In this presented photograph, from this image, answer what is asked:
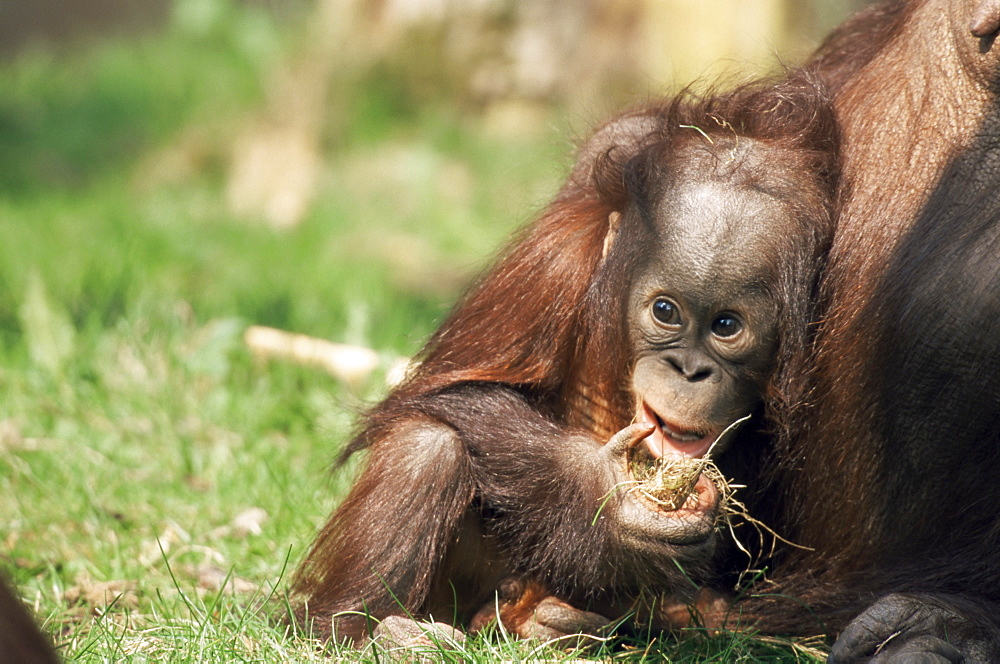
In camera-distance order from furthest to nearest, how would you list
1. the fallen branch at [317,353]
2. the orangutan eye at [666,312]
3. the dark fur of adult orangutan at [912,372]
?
the fallen branch at [317,353]
the orangutan eye at [666,312]
the dark fur of adult orangutan at [912,372]

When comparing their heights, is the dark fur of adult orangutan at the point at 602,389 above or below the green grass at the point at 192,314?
above

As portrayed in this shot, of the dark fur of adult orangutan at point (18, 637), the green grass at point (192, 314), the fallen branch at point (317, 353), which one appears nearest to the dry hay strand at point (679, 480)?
the green grass at point (192, 314)

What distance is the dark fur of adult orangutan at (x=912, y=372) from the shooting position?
2.72m

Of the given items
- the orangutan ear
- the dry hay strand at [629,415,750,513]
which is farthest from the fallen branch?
the dry hay strand at [629,415,750,513]

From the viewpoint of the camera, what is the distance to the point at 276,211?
340 inches

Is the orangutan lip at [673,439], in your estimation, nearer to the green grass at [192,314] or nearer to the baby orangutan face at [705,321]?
the baby orangutan face at [705,321]

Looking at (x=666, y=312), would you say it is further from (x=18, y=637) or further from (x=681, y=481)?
(x=18, y=637)

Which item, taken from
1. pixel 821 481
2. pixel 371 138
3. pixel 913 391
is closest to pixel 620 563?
pixel 821 481

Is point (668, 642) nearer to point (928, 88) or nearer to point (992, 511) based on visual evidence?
point (992, 511)

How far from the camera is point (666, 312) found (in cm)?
299

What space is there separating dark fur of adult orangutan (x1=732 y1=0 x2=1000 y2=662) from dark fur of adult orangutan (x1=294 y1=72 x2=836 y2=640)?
123mm

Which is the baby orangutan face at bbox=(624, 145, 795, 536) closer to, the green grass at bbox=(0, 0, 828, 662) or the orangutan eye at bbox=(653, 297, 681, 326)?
the orangutan eye at bbox=(653, 297, 681, 326)

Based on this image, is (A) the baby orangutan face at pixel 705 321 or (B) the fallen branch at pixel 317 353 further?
(B) the fallen branch at pixel 317 353

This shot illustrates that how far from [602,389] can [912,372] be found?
2.63 feet
